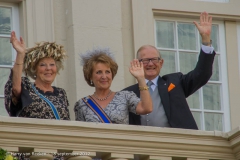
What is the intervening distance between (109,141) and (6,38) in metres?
3.46

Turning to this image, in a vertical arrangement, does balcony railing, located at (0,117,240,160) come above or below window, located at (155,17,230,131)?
below

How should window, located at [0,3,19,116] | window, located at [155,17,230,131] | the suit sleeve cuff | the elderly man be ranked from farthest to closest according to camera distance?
window, located at [155,17,230,131] < window, located at [0,3,19,116] < the suit sleeve cuff < the elderly man

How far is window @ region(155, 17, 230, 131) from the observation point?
14711 mm

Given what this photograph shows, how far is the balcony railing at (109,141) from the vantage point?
420 inches

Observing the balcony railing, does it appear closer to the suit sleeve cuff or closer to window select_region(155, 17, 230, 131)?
the suit sleeve cuff

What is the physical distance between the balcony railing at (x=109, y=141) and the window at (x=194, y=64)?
312 centimetres

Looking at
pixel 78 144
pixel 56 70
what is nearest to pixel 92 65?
pixel 56 70

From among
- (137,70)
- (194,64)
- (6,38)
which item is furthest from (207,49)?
(6,38)

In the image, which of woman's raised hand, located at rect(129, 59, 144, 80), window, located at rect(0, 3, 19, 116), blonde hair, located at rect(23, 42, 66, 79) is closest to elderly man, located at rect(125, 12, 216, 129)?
woman's raised hand, located at rect(129, 59, 144, 80)

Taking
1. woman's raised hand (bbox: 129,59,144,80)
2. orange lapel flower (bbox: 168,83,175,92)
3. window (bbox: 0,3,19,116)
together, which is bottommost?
orange lapel flower (bbox: 168,83,175,92)

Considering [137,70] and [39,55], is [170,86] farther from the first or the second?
[39,55]

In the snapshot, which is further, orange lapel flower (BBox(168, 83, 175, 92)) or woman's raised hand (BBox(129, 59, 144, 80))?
orange lapel flower (BBox(168, 83, 175, 92))

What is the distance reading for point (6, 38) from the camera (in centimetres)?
1402

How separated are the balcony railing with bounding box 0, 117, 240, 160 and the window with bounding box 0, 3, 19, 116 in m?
3.01
